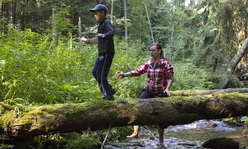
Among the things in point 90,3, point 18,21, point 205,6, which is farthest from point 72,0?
point 205,6

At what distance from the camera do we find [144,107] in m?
4.15

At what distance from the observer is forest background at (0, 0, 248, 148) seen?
4.89 meters

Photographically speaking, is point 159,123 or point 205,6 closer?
point 159,123

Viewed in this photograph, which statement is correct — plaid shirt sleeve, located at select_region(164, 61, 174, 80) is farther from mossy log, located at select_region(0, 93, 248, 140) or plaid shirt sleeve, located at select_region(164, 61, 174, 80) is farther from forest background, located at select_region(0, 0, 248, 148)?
forest background, located at select_region(0, 0, 248, 148)

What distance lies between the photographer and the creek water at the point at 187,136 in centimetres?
519

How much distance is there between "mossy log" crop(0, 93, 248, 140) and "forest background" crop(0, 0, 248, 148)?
363 mm

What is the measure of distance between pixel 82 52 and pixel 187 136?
422cm

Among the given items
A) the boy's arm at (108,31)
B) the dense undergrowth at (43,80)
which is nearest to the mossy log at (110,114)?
the dense undergrowth at (43,80)

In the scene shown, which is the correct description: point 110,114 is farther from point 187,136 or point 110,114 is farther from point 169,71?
point 187,136

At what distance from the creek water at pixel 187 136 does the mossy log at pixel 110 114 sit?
66 cm

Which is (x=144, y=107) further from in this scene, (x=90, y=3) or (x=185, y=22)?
(x=90, y=3)

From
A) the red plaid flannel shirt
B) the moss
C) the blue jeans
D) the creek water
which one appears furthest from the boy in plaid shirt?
the moss

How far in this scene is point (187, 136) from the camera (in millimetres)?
6500

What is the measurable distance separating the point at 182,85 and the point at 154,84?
715 cm
